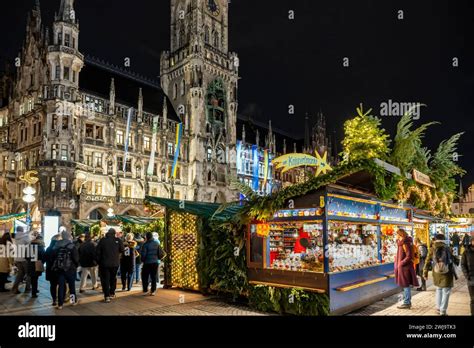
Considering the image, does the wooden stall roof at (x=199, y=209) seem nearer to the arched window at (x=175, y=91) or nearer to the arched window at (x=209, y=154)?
the arched window at (x=209, y=154)

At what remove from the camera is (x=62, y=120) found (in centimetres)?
3584

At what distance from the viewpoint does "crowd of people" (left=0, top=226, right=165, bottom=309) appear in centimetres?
977

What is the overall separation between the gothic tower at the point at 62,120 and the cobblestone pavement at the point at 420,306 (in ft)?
101

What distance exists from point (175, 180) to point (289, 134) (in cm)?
3957

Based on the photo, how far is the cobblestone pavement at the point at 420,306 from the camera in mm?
9234

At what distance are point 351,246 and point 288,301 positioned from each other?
2.55 meters

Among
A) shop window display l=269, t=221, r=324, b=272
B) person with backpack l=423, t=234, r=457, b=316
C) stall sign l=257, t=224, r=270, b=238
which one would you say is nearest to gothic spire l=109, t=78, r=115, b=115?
stall sign l=257, t=224, r=270, b=238

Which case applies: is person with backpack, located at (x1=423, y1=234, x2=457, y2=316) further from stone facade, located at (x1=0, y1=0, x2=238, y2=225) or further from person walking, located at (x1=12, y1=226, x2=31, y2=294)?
stone facade, located at (x1=0, y1=0, x2=238, y2=225)

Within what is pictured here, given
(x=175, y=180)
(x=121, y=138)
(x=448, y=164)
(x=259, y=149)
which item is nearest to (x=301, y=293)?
(x=448, y=164)

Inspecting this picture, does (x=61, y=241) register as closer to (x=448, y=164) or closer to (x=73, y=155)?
(x=448, y=164)

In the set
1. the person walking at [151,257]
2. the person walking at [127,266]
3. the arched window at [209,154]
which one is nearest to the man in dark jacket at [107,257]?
the person walking at [151,257]

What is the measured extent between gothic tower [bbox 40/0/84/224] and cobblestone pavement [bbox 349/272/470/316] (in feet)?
101

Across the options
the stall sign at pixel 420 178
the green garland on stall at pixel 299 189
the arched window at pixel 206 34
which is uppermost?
the arched window at pixel 206 34
